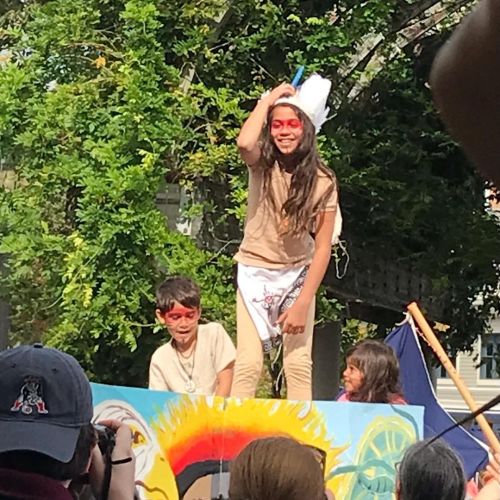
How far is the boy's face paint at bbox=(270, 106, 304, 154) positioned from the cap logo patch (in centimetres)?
257

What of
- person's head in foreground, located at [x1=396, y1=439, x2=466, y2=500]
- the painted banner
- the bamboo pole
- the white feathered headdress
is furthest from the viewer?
A: the white feathered headdress

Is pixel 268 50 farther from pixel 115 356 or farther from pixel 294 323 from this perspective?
pixel 294 323

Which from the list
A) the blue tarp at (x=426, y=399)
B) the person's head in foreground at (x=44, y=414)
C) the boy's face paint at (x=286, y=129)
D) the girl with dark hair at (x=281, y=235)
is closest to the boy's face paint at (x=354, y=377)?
the girl with dark hair at (x=281, y=235)

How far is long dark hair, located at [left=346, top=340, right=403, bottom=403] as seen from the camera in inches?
169

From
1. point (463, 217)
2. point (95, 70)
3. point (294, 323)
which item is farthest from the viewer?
point (463, 217)

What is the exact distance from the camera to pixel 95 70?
7.50 m

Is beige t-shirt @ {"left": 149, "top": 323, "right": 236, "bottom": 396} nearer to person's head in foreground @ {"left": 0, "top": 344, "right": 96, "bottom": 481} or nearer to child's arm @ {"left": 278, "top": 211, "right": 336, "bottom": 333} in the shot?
child's arm @ {"left": 278, "top": 211, "right": 336, "bottom": 333}

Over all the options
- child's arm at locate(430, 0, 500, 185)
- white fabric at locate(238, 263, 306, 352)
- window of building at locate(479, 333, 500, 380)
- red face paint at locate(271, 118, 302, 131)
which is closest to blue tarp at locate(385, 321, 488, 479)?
white fabric at locate(238, 263, 306, 352)

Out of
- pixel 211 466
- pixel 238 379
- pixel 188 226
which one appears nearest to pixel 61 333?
pixel 188 226

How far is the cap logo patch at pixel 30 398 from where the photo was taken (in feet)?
6.35

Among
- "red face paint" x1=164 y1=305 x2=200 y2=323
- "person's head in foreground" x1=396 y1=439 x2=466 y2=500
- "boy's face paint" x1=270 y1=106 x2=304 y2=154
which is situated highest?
"boy's face paint" x1=270 y1=106 x2=304 y2=154

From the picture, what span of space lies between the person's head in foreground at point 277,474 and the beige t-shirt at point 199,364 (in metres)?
2.30

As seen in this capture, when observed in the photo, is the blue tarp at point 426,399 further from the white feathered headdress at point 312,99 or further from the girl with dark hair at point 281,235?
the white feathered headdress at point 312,99

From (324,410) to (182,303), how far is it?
878mm
